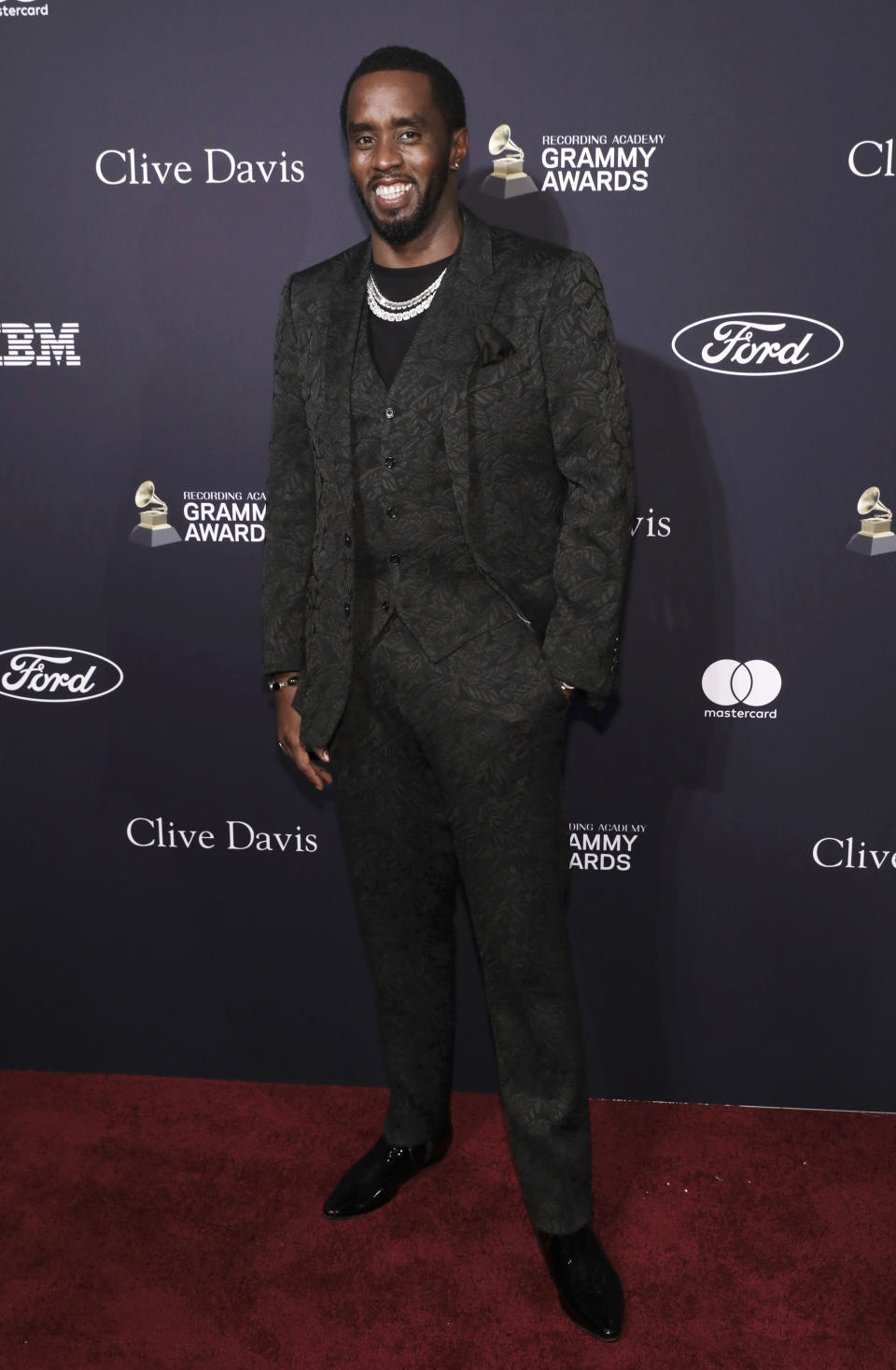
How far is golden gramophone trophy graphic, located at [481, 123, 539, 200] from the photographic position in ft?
7.79

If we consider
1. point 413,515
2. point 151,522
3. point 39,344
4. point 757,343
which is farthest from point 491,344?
point 39,344

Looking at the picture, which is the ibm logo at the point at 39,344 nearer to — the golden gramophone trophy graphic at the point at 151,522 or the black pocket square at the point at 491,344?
the golden gramophone trophy graphic at the point at 151,522

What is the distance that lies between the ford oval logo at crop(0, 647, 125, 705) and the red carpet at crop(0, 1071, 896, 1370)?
0.96 meters

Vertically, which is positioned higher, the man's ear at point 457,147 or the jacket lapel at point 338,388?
the man's ear at point 457,147

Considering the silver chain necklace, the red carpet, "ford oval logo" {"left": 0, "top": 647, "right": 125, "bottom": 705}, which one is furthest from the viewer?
"ford oval logo" {"left": 0, "top": 647, "right": 125, "bottom": 705}

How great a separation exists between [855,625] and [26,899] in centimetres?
196

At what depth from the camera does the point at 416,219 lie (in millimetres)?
2016

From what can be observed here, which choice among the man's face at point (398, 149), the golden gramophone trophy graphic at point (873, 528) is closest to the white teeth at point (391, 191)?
the man's face at point (398, 149)

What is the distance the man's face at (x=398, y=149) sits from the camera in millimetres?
1974

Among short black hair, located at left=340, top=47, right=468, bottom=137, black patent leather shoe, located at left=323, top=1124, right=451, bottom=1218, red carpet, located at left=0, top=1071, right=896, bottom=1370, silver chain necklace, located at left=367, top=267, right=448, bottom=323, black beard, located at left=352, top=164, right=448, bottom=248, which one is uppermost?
short black hair, located at left=340, top=47, right=468, bottom=137

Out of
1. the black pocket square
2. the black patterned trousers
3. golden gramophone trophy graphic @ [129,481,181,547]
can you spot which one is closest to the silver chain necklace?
the black pocket square

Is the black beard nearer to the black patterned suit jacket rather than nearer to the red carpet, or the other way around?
the black patterned suit jacket

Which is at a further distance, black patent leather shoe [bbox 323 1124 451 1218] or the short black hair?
black patent leather shoe [bbox 323 1124 451 1218]

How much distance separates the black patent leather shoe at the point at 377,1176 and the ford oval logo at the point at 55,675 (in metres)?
1.15
